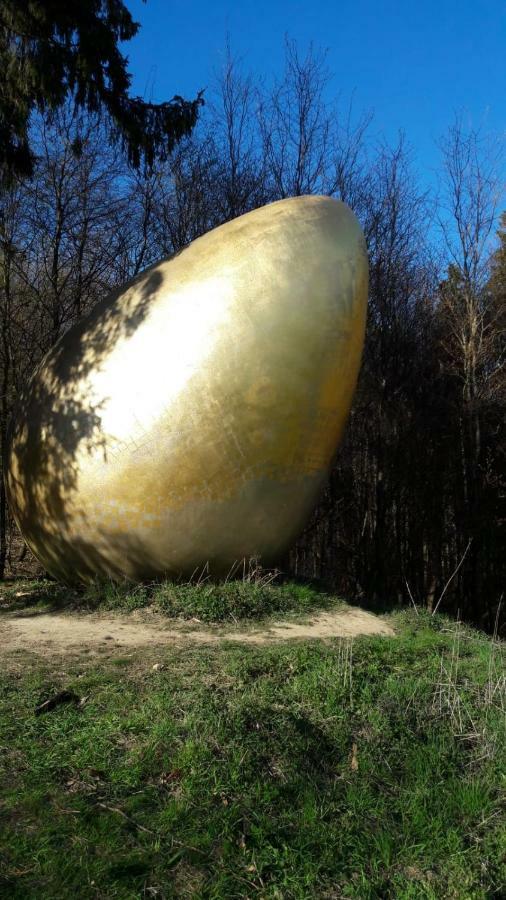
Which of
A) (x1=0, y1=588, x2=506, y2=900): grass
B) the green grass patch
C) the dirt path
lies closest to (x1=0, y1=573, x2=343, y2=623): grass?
the green grass patch

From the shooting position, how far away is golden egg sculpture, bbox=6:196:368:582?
824 centimetres

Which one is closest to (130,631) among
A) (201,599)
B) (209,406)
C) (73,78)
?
(201,599)

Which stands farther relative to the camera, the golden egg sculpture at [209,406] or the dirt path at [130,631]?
the golden egg sculpture at [209,406]

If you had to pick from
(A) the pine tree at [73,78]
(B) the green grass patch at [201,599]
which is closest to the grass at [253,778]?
(B) the green grass patch at [201,599]

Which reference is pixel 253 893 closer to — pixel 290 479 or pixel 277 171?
pixel 290 479

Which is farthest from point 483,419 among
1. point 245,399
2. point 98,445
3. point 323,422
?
point 98,445

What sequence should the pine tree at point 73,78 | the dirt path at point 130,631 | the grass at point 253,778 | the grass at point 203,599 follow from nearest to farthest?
the grass at point 253,778, the dirt path at point 130,631, the grass at point 203,599, the pine tree at point 73,78

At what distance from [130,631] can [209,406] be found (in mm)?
2521

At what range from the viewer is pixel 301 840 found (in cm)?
385

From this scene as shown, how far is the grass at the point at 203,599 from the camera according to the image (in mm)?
8109

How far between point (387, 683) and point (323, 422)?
11.9 ft

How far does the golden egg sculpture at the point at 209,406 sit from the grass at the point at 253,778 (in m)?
2.37

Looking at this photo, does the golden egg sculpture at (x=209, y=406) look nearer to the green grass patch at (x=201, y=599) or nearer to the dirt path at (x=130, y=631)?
the green grass patch at (x=201, y=599)

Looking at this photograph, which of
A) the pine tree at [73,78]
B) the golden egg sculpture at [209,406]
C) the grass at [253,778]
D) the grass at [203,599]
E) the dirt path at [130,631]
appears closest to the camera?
the grass at [253,778]
